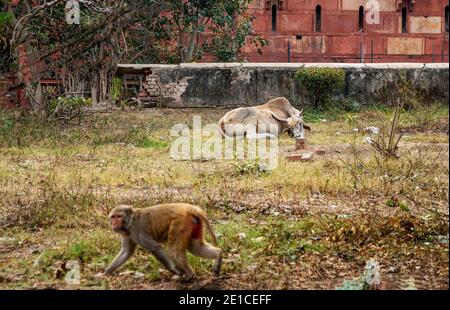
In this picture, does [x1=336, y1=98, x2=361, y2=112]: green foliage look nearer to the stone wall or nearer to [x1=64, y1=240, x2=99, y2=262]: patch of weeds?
the stone wall

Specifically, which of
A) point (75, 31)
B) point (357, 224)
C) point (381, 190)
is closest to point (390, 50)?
point (75, 31)

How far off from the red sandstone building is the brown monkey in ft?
72.0

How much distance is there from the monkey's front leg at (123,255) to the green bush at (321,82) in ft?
41.4

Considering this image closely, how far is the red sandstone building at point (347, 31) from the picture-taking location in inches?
1061

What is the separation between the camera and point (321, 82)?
1742 centimetres

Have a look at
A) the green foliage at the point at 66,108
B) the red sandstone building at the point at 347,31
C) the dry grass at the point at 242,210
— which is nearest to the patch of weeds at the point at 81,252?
the dry grass at the point at 242,210

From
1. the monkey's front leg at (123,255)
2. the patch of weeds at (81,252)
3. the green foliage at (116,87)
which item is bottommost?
the patch of weeds at (81,252)

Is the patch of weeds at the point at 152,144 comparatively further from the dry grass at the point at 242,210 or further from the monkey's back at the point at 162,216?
the monkey's back at the point at 162,216

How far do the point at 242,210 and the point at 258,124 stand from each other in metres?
6.16

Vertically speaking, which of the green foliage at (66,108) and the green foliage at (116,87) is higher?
the green foliage at (116,87)

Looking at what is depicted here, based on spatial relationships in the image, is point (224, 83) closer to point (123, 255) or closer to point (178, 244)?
point (123, 255)

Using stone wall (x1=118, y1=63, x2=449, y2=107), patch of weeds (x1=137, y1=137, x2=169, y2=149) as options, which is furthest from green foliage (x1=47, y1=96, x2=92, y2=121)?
stone wall (x1=118, y1=63, x2=449, y2=107)

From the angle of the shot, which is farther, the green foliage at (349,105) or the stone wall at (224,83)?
the stone wall at (224,83)

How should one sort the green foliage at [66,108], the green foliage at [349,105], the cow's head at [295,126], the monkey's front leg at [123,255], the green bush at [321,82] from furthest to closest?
the green foliage at [349,105] → the green bush at [321,82] → the green foliage at [66,108] → the cow's head at [295,126] → the monkey's front leg at [123,255]
